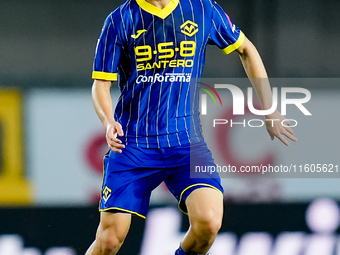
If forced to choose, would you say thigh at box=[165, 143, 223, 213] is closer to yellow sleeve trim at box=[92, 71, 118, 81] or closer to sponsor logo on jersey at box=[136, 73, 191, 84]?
sponsor logo on jersey at box=[136, 73, 191, 84]

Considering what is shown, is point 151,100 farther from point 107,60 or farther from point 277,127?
point 277,127

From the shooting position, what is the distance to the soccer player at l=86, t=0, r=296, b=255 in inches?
98.4

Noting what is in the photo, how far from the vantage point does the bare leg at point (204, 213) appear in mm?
2371

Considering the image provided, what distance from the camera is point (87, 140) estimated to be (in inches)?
147

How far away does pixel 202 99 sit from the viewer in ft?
12.5

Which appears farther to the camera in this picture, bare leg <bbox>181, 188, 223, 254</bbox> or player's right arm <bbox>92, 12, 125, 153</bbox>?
player's right arm <bbox>92, 12, 125, 153</bbox>

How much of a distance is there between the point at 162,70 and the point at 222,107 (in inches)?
54.2

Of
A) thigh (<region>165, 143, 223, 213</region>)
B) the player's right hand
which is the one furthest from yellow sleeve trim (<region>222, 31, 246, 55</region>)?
the player's right hand

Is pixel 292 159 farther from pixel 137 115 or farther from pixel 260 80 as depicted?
pixel 137 115

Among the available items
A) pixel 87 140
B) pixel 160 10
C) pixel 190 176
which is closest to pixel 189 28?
pixel 160 10

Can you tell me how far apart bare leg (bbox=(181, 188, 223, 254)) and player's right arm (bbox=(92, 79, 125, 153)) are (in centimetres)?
42

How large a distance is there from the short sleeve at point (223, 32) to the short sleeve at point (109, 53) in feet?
1.55

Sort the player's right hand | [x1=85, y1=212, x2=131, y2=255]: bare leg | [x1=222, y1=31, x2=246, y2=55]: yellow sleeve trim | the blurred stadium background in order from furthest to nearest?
1. the blurred stadium background
2. [x1=222, y1=31, x2=246, y2=55]: yellow sleeve trim
3. [x1=85, y1=212, x2=131, y2=255]: bare leg
4. the player's right hand

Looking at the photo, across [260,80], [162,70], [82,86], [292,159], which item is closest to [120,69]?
[162,70]
